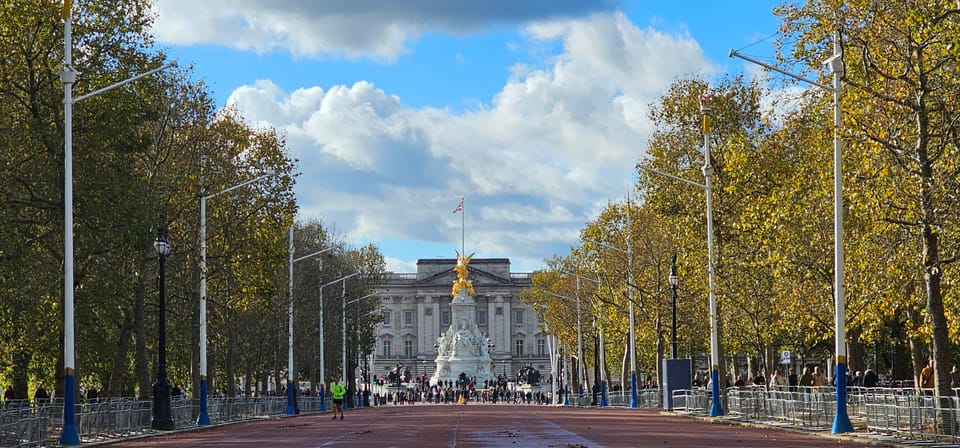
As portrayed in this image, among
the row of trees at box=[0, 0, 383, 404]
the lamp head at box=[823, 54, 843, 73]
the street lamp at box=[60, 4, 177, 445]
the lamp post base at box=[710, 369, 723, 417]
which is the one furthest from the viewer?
the lamp post base at box=[710, 369, 723, 417]

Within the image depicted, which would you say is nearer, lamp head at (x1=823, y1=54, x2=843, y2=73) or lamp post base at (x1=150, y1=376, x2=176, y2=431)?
lamp head at (x1=823, y1=54, x2=843, y2=73)

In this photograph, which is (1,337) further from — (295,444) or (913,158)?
(913,158)

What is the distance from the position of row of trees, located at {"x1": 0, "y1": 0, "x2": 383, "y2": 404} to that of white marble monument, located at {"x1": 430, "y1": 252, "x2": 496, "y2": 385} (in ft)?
261

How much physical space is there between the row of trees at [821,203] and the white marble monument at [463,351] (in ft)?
221

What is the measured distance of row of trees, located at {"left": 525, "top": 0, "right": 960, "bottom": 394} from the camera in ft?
109

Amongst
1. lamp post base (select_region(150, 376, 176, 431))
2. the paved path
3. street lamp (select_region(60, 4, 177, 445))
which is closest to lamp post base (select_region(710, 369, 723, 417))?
the paved path

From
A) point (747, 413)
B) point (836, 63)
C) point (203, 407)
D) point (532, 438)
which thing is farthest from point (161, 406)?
point (836, 63)

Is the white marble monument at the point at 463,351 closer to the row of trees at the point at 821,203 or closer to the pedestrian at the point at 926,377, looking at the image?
the row of trees at the point at 821,203

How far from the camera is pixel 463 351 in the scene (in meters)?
157

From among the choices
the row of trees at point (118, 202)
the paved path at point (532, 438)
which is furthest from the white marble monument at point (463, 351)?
the paved path at point (532, 438)

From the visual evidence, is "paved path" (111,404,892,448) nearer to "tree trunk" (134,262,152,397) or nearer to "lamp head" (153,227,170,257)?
"lamp head" (153,227,170,257)

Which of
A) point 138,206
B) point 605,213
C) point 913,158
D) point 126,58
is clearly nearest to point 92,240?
point 138,206

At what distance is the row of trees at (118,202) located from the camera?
141 ft

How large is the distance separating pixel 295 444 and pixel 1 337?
2021 cm
